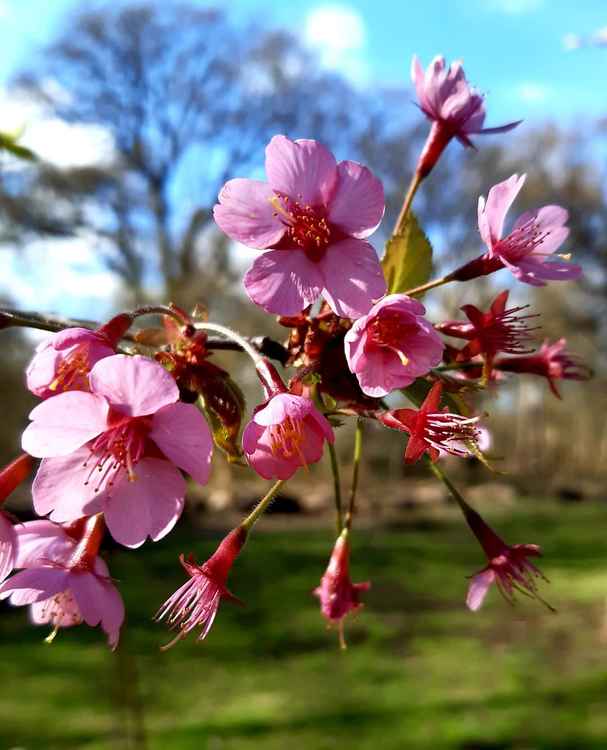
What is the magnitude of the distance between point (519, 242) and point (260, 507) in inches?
9.0

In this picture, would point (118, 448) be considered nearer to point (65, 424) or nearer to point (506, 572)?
point (65, 424)

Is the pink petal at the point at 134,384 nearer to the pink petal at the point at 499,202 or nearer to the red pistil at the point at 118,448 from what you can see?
the red pistil at the point at 118,448

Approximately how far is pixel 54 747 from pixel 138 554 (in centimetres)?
312

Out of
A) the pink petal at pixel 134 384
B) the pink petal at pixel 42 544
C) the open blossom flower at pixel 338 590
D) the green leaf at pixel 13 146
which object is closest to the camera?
the pink petal at pixel 134 384

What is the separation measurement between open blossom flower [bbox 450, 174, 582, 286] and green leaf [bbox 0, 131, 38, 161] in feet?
1.96

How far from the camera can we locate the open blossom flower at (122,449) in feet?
1.28

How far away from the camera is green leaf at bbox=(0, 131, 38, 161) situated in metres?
0.91

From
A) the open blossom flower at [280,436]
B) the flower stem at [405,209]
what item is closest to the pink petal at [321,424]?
the open blossom flower at [280,436]

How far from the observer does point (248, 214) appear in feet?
1.52

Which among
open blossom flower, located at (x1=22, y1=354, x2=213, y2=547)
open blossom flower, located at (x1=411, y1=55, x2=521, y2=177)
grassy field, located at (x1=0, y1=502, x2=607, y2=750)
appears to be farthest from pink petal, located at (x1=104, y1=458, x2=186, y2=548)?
grassy field, located at (x1=0, y1=502, x2=607, y2=750)

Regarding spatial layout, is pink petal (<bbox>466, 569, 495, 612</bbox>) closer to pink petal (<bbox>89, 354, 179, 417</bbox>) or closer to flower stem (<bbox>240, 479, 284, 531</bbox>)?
flower stem (<bbox>240, 479, 284, 531</bbox>)

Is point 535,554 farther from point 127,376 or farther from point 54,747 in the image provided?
point 54,747

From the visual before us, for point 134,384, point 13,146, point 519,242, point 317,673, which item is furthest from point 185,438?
point 317,673

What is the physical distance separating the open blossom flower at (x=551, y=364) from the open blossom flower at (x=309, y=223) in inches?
7.7
